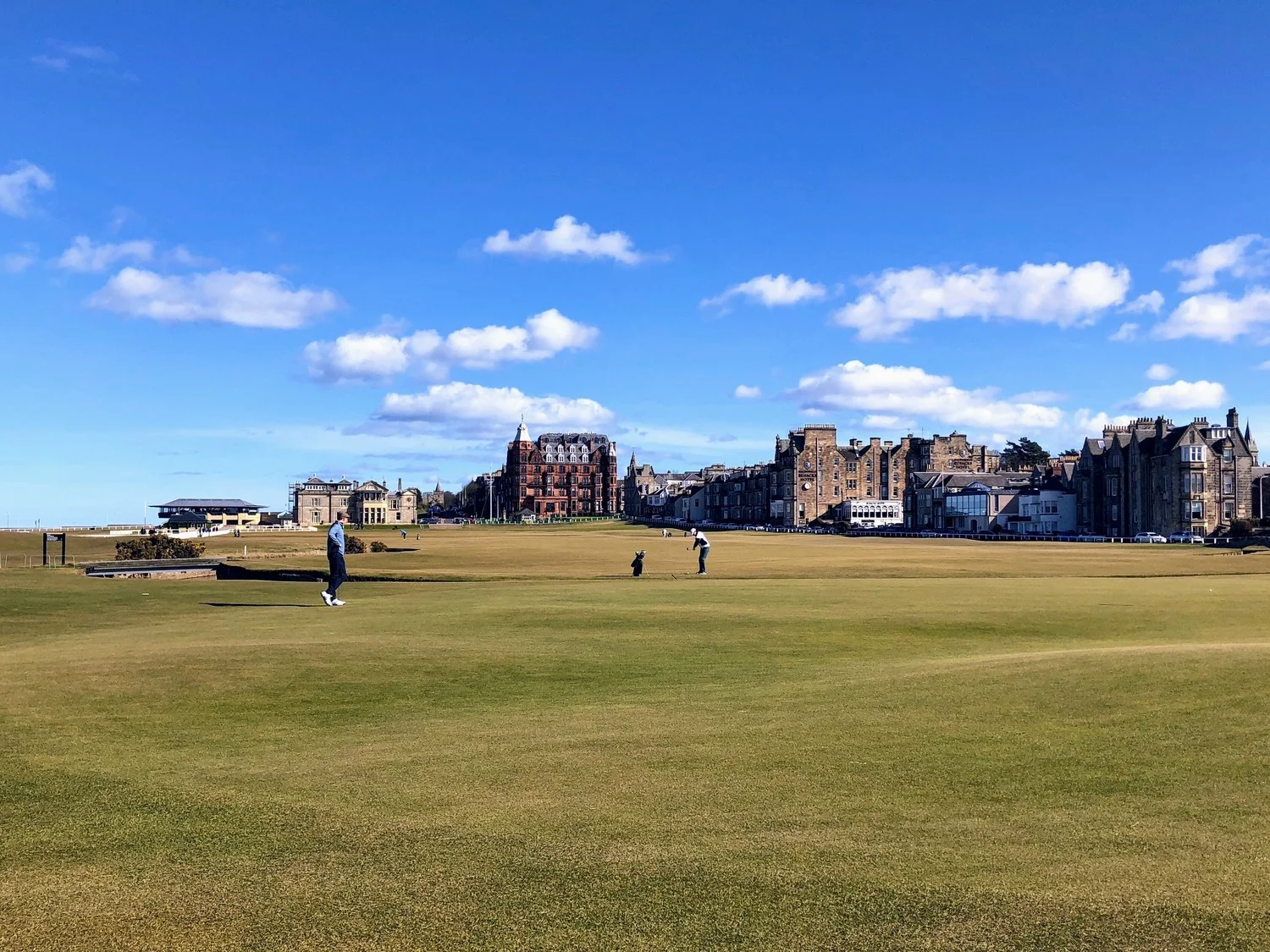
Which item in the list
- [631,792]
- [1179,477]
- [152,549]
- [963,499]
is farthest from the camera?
[963,499]

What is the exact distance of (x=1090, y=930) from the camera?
5.91 m

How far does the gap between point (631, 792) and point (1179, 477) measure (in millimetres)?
136184

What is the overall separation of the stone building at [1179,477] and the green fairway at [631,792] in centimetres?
11901

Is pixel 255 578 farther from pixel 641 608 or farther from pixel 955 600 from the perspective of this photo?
pixel 955 600

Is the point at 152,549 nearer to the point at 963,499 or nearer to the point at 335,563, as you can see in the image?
the point at 335,563

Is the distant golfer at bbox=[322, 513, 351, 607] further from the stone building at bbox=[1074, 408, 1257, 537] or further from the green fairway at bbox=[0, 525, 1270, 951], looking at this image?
the stone building at bbox=[1074, 408, 1257, 537]

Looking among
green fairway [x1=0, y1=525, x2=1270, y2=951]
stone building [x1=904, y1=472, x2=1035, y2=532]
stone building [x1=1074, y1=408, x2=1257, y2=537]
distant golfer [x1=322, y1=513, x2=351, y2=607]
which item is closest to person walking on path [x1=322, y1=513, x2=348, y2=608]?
distant golfer [x1=322, y1=513, x2=351, y2=607]

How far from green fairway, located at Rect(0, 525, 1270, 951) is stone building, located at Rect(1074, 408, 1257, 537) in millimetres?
119005

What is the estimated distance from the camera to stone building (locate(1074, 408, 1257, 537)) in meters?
126

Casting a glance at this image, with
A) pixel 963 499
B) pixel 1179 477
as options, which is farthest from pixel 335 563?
pixel 963 499

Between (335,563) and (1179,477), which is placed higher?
(1179,477)

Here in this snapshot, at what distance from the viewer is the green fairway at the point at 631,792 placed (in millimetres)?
6176

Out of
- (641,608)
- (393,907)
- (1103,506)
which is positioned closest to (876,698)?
(393,907)

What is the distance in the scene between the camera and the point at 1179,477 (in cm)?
12688
